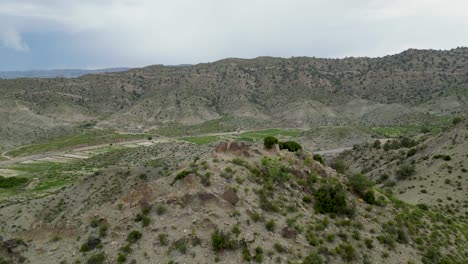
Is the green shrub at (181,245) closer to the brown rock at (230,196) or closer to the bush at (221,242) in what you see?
the bush at (221,242)

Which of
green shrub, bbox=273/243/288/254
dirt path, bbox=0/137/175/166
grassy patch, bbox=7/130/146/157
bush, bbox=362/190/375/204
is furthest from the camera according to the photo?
grassy patch, bbox=7/130/146/157

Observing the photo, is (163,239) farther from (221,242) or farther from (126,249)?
(221,242)

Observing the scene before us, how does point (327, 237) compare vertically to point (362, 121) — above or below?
above

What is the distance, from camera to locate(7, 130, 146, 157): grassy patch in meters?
116

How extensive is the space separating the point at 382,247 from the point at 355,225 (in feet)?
7.79

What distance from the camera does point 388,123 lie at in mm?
152125

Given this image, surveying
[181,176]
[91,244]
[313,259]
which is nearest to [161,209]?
[181,176]

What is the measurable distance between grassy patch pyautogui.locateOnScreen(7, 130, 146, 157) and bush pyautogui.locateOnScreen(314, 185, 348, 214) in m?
107

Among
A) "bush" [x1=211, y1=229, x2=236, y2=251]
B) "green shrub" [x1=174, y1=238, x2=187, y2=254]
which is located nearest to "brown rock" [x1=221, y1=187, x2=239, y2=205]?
"bush" [x1=211, y1=229, x2=236, y2=251]

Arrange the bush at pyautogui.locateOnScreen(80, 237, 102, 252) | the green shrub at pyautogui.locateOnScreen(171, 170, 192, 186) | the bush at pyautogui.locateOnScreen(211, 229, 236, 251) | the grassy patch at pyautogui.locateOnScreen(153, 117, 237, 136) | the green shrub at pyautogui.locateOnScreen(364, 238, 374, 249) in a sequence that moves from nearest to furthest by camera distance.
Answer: the bush at pyautogui.locateOnScreen(211, 229, 236, 251) → the bush at pyautogui.locateOnScreen(80, 237, 102, 252) → the green shrub at pyautogui.locateOnScreen(364, 238, 374, 249) → the green shrub at pyautogui.locateOnScreen(171, 170, 192, 186) → the grassy patch at pyautogui.locateOnScreen(153, 117, 237, 136)

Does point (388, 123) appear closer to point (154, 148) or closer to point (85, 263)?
point (154, 148)

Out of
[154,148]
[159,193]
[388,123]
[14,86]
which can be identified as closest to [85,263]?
[159,193]

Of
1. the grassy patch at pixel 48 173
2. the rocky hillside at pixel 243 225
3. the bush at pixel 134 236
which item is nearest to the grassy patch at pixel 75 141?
the grassy patch at pixel 48 173

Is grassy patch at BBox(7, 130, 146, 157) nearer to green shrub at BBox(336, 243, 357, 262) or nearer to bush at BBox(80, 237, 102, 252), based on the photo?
bush at BBox(80, 237, 102, 252)
